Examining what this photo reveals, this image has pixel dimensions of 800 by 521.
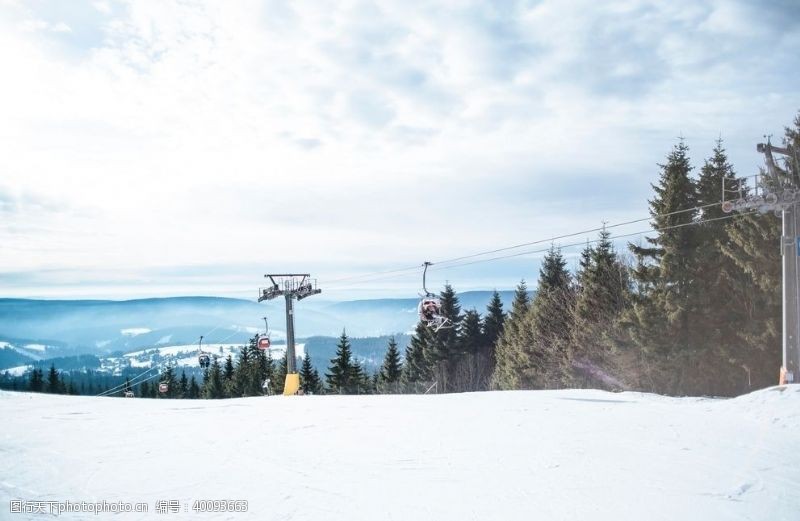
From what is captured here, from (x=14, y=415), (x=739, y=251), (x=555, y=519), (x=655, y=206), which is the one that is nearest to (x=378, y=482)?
(x=555, y=519)

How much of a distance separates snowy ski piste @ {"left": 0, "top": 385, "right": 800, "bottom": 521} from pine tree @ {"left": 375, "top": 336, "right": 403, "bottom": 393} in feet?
160

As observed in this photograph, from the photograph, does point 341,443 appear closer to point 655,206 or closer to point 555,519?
point 555,519

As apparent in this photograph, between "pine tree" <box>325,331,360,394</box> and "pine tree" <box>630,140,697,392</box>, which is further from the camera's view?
"pine tree" <box>325,331,360,394</box>

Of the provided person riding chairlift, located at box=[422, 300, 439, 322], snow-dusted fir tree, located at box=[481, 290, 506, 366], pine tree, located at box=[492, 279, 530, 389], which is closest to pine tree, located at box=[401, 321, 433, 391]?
snow-dusted fir tree, located at box=[481, 290, 506, 366]

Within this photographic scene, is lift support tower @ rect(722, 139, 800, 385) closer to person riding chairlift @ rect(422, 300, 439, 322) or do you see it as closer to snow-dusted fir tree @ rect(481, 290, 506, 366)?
person riding chairlift @ rect(422, 300, 439, 322)

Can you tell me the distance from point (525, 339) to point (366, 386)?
26.5 meters

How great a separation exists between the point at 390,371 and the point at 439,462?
185 feet

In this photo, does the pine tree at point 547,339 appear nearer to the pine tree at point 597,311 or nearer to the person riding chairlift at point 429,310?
the pine tree at point 597,311

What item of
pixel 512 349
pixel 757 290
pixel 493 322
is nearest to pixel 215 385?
pixel 493 322

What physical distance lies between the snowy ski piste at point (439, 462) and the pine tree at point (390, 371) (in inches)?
1926

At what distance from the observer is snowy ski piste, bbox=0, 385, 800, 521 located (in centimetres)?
686

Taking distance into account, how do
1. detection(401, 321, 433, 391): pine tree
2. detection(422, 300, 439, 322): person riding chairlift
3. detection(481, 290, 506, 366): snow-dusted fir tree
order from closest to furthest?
1. detection(422, 300, 439, 322): person riding chairlift
2. detection(401, 321, 433, 391): pine tree
3. detection(481, 290, 506, 366): snow-dusted fir tree

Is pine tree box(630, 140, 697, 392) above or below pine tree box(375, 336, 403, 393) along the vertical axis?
above

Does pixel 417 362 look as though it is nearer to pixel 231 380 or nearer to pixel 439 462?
pixel 231 380
